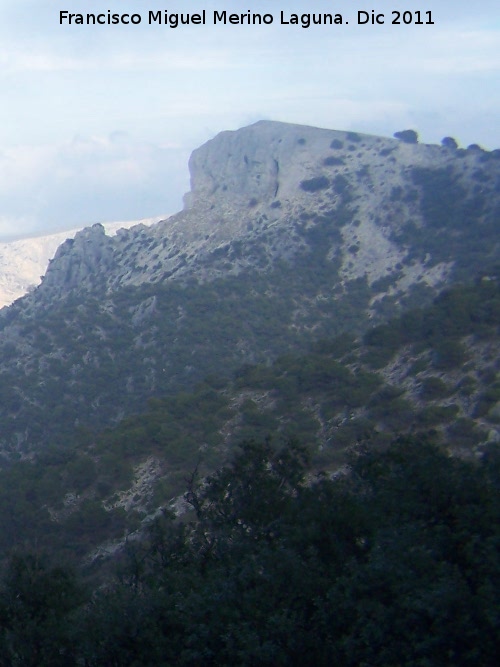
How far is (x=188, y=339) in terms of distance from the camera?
57688mm

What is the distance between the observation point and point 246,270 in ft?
224

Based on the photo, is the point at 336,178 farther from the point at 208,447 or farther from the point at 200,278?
the point at 208,447

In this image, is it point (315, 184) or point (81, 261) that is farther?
point (315, 184)

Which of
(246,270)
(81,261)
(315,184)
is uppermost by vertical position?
(315,184)

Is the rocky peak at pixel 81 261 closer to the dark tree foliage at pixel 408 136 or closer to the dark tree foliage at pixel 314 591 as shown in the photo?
the dark tree foliage at pixel 408 136

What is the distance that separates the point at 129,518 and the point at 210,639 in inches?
790

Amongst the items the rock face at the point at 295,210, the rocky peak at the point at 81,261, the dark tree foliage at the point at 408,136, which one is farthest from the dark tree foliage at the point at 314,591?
the dark tree foliage at the point at 408,136

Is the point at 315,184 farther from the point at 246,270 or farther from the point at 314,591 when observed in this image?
the point at 314,591

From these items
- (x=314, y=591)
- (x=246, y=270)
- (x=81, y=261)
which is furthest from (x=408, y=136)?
(x=314, y=591)

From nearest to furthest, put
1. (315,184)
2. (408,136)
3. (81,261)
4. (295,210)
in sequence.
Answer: (295,210)
(81,261)
(315,184)
(408,136)

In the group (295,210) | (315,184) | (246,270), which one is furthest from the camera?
(315,184)

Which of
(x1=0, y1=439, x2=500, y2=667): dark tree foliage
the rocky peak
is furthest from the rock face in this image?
(x1=0, y1=439, x2=500, y2=667): dark tree foliage

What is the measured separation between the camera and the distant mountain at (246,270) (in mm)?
55094

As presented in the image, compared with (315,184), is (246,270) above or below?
below
